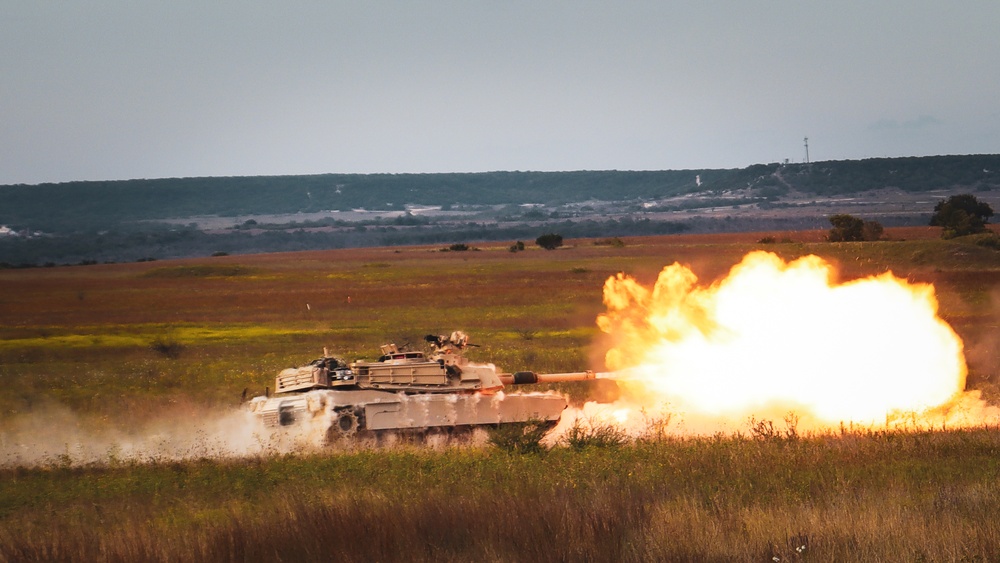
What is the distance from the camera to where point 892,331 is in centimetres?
2789

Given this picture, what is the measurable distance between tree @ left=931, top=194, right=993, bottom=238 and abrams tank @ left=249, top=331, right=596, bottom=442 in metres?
70.4

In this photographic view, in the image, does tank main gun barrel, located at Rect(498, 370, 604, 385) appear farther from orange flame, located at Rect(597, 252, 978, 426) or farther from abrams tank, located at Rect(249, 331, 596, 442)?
orange flame, located at Rect(597, 252, 978, 426)

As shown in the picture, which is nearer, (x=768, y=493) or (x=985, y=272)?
(x=768, y=493)

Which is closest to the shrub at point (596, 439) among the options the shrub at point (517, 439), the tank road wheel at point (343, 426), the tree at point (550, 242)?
the shrub at point (517, 439)

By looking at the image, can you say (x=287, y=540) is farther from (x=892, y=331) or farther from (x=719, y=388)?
(x=892, y=331)

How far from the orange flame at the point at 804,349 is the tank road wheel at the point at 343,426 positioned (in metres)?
7.54

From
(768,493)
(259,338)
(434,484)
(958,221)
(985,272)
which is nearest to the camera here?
(768,493)

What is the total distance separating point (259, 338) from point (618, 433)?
25189 mm

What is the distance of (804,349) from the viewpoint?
28.3 m

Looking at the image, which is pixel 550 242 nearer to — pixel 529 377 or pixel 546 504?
pixel 529 377

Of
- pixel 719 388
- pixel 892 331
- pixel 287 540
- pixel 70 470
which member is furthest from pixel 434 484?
pixel 892 331

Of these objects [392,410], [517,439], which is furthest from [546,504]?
[392,410]

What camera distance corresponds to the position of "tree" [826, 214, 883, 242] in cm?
8672

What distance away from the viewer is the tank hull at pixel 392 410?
24.5m
